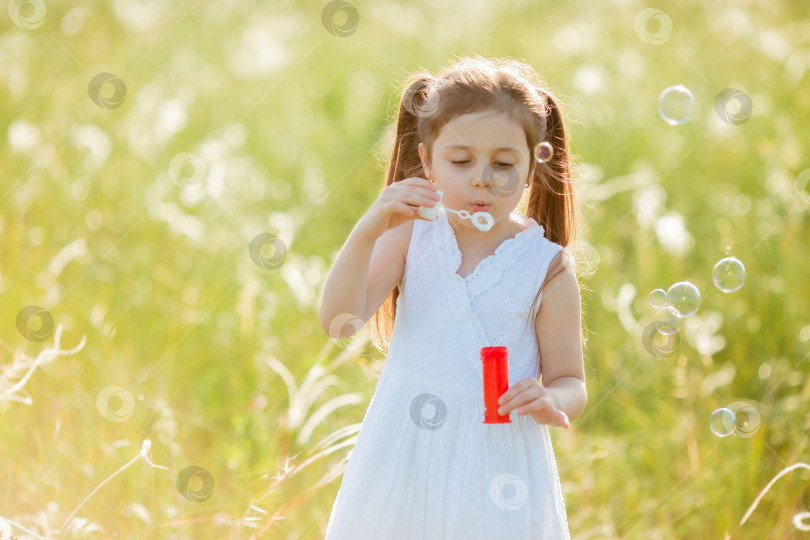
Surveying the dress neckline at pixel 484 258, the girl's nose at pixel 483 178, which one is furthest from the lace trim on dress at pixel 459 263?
the girl's nose at pixel 483 178

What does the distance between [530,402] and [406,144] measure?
28.4 inches

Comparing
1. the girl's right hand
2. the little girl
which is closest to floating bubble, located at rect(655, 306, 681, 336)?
the little girl

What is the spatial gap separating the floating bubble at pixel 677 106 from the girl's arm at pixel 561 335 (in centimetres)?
76

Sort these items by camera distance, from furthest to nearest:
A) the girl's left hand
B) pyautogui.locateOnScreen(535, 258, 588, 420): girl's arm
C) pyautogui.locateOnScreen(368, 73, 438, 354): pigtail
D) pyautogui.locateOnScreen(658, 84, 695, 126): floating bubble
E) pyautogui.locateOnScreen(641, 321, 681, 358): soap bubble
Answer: pyautogui.locateOnScreen(641, 321, 681, 358): soap bubble < pyautogui.locateOnScreen(658, 84, 695, 126): floating bubble < pyautogui.locateOnScreen(368, 73, 438, 354): pigtail < pyautogui.locateOnScreen(535, 258, 588, 420): girl's arm < the girl's left hand

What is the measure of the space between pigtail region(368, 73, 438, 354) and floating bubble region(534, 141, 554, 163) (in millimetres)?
259

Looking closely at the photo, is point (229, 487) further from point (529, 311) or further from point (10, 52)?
point (10, 52)

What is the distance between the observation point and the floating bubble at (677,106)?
2477 millimetres

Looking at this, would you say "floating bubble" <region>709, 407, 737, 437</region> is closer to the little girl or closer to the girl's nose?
the little girl

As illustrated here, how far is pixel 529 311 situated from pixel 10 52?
4.70 m

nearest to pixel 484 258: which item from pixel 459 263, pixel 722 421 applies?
pixel 459 263

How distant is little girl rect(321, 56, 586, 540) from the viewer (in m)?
1.82

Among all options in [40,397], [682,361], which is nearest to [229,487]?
[40,397]

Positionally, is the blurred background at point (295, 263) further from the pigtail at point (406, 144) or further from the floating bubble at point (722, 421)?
the pigtail at point (406, 144)

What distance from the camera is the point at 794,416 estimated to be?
3176 millimetres
